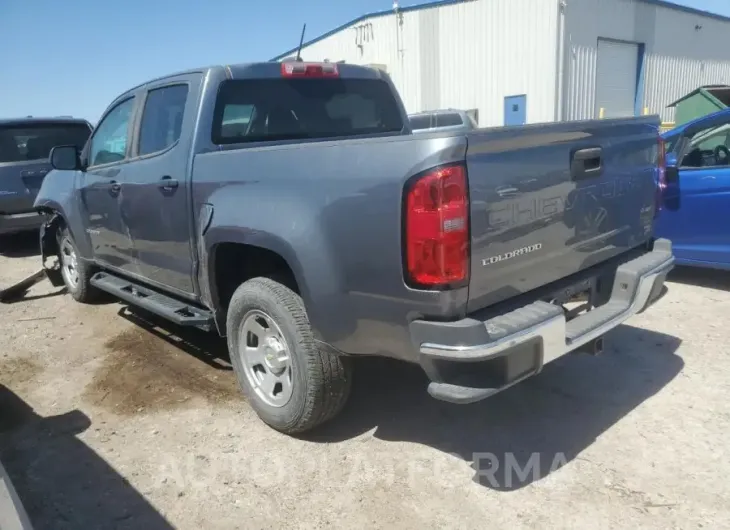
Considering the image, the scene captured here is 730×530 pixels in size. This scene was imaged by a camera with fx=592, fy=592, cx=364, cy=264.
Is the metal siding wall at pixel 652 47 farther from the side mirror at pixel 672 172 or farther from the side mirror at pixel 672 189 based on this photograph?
the side mirror at pixel 672 189

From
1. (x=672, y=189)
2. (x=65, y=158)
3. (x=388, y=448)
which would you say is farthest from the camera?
(x=672, y=189)

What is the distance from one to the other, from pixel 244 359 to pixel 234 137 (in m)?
1.34

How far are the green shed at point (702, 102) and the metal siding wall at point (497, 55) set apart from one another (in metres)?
3.66

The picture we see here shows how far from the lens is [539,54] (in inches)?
656

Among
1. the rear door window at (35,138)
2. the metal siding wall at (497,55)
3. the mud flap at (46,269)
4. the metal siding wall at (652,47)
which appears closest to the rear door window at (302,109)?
the mud flap at (46,269)

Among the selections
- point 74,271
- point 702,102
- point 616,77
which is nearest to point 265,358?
point 74,271

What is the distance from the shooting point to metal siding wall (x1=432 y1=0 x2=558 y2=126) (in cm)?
1652

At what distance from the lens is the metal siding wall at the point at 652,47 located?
55.4 ft

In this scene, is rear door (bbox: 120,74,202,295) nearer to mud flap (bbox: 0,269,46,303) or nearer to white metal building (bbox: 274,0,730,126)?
mud flap (bbox: 0,269,46,303)

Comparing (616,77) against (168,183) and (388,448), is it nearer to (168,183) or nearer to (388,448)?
(168,183)

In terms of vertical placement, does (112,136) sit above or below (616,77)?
below

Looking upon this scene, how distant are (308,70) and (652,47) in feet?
63.8

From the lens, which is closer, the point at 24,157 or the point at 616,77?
the point at 24,157

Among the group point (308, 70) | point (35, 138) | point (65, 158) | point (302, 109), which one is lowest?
point (65, 158)
